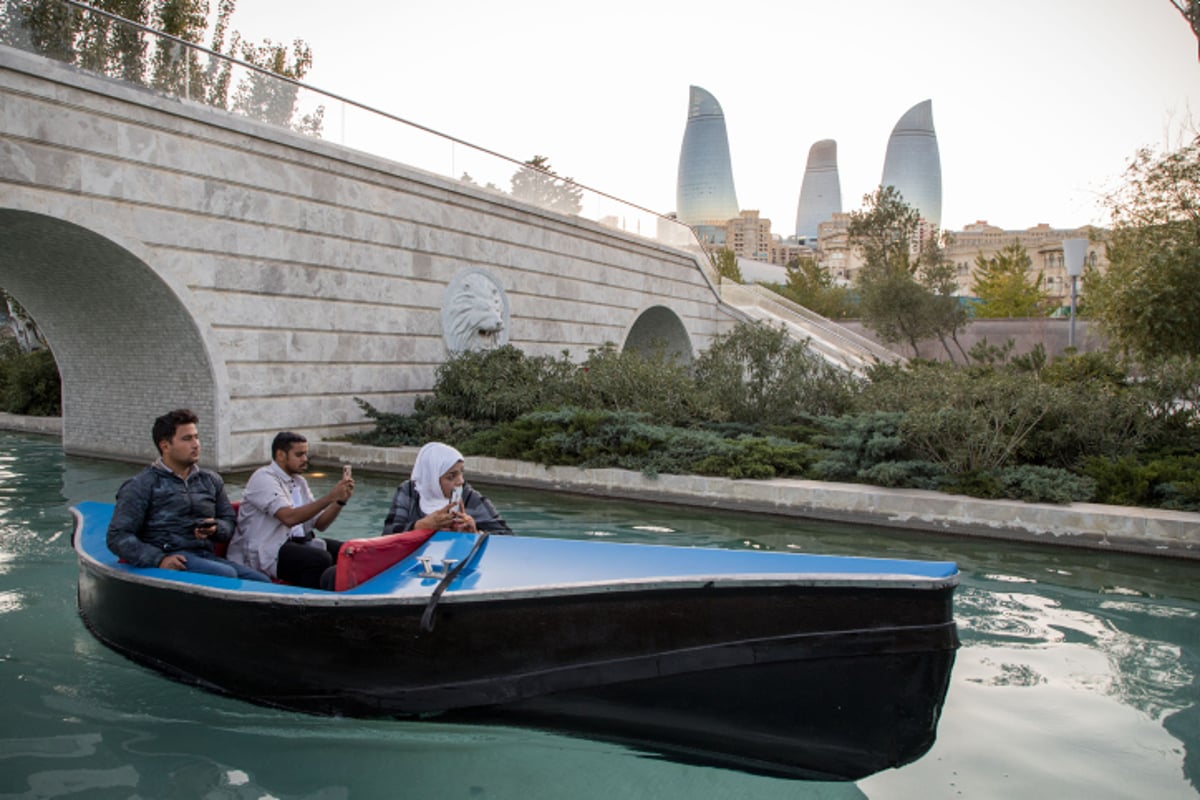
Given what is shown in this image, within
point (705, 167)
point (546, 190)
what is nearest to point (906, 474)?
point (546, 190)

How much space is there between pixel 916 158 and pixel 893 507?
175m

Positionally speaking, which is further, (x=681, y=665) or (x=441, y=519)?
(x=441, y=519)

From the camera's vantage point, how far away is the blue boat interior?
13.5 feet

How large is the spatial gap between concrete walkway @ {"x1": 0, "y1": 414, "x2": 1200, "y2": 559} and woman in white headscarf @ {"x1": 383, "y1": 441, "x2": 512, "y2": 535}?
519cm

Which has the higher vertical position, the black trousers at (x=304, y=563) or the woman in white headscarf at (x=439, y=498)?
the woman in white headscarf at (x=439, y=498)

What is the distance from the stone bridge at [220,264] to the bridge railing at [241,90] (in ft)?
0.89

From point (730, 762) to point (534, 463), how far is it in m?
8.51

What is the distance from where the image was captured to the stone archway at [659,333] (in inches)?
1151

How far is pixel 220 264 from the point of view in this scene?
44.0 feet

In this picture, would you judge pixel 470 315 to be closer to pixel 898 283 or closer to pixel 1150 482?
pixel 1150 482

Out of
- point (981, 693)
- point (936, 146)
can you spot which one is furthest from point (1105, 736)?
point (936, 146)

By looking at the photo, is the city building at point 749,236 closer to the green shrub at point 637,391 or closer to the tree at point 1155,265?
the tree at point 1155,265

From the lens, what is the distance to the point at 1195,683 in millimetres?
5492

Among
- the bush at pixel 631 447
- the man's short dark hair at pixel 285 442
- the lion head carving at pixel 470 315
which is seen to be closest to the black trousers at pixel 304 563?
the man's short dark hair at pixel 285 442
